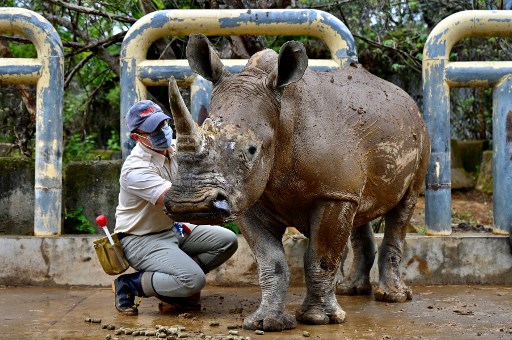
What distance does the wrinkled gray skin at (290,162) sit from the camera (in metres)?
4.41

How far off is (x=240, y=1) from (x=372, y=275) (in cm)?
324

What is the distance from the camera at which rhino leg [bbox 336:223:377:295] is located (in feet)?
20.6

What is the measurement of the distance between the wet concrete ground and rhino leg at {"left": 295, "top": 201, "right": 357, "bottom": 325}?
4.6 inches

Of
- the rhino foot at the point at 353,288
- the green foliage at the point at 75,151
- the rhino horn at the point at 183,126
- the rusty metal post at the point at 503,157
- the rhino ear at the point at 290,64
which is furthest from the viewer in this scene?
the green foliage at the point at 75,151

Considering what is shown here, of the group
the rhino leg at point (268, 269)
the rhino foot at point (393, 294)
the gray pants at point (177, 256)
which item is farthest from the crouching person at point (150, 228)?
the rhino foot at point (393, 294)

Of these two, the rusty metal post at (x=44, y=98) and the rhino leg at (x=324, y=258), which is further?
the rusty metal post at (x=44, y=98)

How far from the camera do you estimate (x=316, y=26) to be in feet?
21.9

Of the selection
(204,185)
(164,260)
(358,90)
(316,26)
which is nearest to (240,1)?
(316,26)

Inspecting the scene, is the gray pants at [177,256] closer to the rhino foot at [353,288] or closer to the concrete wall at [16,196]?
the rhino foot at [353,288]

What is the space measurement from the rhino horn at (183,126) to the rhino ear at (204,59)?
0.60 m

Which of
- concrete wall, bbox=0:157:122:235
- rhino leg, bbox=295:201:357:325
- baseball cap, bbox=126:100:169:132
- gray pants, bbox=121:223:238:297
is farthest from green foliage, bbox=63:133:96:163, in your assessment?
rhino leg, bbox=295:201:357:325

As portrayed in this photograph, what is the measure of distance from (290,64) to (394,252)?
195cm

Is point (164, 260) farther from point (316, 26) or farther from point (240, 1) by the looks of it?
point (240, 1)

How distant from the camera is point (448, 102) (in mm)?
6781
